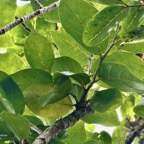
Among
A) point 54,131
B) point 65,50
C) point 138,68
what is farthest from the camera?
point 65,50

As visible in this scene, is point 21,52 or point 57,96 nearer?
point 57,96

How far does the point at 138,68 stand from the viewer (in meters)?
0.79

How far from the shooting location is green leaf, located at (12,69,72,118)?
0.78 m

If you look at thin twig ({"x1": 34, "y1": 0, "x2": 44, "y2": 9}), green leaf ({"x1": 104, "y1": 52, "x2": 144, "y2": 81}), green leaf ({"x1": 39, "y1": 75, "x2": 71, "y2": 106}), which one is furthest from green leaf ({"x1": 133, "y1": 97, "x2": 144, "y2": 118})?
thin twig ({"x1": 34, "y1": 0, "x2": 44, "y2": 9})

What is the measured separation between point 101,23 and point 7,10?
1.15 ft

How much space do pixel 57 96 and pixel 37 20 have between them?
50 cm

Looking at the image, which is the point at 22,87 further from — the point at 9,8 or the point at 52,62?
the point at 9,8

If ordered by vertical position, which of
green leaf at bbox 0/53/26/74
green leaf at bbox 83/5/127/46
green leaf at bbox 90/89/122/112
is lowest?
green leaf at bbox 90/89/122/112

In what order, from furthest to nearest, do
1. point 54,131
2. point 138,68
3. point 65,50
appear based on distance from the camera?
point 65,50
point 138,68
point 54,131

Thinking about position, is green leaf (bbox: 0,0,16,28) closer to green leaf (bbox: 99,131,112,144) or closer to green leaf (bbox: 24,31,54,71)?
green leaf (bbox: 24,31,54,71)

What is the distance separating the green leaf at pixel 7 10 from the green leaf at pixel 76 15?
10.0 inches

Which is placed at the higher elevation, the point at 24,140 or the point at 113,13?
the point at 113,13

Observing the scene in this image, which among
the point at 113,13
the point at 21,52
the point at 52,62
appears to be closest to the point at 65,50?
the point at 52,62

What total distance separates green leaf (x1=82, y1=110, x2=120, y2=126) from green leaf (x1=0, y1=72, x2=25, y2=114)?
0.17m
